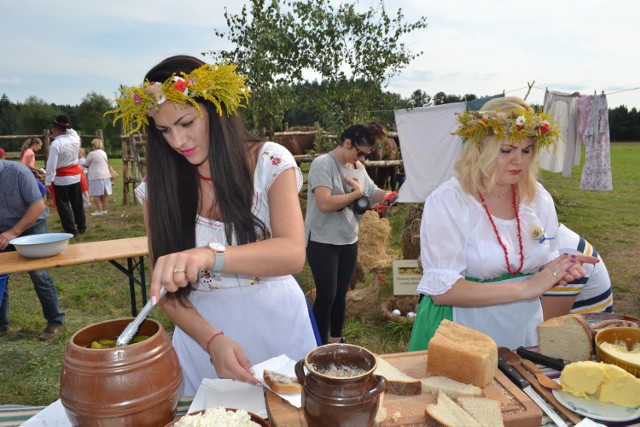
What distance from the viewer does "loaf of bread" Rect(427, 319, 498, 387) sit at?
142 centimetres

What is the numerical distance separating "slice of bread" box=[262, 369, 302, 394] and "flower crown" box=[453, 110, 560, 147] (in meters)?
1.53

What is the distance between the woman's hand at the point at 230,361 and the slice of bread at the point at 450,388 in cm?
51

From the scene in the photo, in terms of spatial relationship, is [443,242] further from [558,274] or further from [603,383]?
[603,383]

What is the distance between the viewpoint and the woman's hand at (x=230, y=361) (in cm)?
142

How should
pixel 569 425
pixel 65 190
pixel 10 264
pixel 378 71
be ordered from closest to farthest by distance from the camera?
1. pixel 569 425
2. pixel 10 264
3. pixel 378 71
4. pixel 65 190

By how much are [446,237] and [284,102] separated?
543cm

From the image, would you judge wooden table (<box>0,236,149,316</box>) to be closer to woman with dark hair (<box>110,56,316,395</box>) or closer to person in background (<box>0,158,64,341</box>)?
person in background (<box>0,158,64,341</box>)

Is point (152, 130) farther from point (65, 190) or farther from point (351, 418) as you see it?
point (65, 190)

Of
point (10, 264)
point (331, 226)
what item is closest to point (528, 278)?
point (331, 226)

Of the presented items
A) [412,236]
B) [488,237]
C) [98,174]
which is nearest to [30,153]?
[98,174]

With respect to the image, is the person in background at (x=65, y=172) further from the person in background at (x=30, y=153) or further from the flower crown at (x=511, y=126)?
the flower crown at (x=511, y=126)

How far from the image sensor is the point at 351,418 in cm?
99

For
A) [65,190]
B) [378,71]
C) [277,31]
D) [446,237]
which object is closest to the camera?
[446,237]

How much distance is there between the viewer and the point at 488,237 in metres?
2.24
